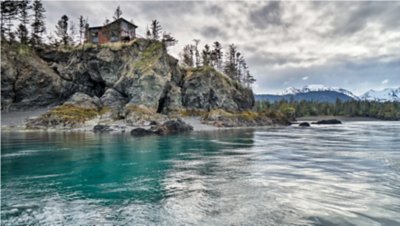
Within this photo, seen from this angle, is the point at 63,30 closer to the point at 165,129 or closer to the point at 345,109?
the point at 165,129

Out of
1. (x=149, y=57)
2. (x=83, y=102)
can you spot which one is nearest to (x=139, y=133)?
(x=83, y=102)

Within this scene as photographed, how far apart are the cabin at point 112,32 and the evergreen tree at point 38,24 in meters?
14.4

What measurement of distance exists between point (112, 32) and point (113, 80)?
62.4ft

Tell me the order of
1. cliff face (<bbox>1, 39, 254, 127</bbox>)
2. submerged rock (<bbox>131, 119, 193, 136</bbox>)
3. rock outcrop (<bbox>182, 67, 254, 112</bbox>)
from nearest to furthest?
submerged rock (<bbox>131, 119, 193, 136</bbox>), cliff face (<bbox>1, 39, 254, 127</bbox>), rock outcrop (<bbox>182, 67, 254, 112</bbox>)

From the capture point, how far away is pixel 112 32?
302ft

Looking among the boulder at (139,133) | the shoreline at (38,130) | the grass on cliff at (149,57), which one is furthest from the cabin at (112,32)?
the boulder at (139,133)

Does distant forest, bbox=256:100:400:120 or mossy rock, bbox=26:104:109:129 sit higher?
distant forest, bbox=256:100:400:120

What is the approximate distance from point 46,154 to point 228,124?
5186 centimetres

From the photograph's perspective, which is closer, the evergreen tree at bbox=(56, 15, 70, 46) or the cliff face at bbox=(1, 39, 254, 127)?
the cliff face at bbox=(1, 39, 254, 127)

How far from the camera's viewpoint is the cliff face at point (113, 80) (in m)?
75.2

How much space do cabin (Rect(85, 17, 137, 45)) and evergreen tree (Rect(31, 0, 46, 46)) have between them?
1441 cm

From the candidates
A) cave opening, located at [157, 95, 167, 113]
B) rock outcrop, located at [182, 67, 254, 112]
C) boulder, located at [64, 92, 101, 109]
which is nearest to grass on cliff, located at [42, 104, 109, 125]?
boulder, located at [64, 92, 101, 109]

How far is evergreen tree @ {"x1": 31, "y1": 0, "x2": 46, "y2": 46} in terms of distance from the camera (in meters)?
93.4

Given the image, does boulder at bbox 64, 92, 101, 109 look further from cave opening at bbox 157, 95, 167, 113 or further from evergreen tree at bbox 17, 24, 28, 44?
evergreen tree at bbox 17, 24, 28, 44
